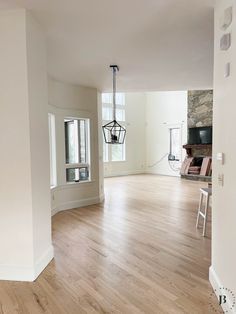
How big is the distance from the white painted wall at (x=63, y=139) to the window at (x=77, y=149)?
13cm

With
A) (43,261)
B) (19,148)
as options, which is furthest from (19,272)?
(19,148)

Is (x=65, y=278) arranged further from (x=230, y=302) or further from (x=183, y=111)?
(x=183, y=111)

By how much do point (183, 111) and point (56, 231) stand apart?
7544mm

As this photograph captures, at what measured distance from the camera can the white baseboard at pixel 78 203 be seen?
4648 millimetres

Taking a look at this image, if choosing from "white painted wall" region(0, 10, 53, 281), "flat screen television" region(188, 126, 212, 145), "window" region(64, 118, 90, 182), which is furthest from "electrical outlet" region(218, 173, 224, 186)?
"flat screen television" region(188, 126, 212, 145)

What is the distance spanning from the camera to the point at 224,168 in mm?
1882

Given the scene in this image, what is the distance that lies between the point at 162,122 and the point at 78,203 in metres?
6.56

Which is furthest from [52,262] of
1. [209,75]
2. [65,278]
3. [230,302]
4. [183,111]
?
[183,111]

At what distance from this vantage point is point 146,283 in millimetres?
2221

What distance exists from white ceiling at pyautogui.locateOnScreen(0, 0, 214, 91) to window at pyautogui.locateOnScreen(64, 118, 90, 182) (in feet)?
3.50

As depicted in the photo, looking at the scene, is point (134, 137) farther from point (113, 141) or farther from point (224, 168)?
point (224, 168)

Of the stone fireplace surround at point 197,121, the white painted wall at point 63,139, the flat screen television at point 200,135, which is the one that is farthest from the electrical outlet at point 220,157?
the flat screen television at point 200,135

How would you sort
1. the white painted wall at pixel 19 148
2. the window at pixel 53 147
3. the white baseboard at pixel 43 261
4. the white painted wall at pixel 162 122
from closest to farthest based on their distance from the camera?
1. the white painted wall at pixel 19 148
2. the white baseboard at pixel 43 261
3. the window at pixel 53 147
4. the white painted wall at pixel 162 122

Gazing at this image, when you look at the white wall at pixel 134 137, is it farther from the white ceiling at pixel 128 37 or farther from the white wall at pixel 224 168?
the white wall at pixel 224 168
